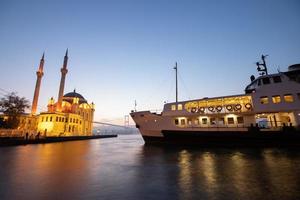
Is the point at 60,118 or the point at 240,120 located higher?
the point at 60,118

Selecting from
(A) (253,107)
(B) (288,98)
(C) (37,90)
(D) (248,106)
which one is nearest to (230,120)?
(D) (248,106)

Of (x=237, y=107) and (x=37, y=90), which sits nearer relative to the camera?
(x=237, y=107)

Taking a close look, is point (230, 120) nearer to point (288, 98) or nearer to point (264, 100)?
point (264, 100)

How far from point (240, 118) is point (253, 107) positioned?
224 centimetres

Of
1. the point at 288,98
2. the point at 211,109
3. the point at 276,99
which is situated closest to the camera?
the point at 288,98

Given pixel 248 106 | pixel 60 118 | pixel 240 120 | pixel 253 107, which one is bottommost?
pixel 240 120

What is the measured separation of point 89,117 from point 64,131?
64.6 feet

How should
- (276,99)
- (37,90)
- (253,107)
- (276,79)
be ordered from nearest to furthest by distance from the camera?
(276,99), (276,79), (253,107), (37,90)

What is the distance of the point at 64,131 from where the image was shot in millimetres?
54344

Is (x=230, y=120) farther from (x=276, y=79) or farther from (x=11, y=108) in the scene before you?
(x=11, y=108)

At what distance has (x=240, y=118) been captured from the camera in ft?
70.4

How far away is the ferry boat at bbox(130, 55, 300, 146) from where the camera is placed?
727 inches

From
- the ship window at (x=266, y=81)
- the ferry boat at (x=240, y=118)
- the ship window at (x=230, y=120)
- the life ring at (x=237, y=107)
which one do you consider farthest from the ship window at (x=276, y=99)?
the ship window at (x=230, y=120)

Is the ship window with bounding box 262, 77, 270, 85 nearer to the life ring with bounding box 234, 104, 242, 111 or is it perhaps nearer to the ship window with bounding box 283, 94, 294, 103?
the ship window with bounding box 283, 94, 294, 103
